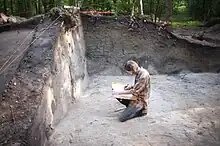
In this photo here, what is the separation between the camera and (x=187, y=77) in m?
11.2

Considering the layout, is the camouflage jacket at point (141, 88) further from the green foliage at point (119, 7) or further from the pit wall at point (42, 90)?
the green foliage at point (119, 7)

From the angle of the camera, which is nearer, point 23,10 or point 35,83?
point 35,83

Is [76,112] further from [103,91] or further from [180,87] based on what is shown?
[180,87]

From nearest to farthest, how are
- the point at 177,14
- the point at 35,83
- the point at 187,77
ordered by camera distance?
the point at 35,83
the point at 187,77
the point at 177,14

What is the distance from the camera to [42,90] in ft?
19.0

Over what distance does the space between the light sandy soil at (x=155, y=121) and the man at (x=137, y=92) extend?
0.15 m

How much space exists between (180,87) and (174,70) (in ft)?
6.60

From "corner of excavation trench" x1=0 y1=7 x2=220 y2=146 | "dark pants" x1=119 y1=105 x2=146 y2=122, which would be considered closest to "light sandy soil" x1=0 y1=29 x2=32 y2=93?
"corner of excavation trench" x1=0 y1=7 x2=220 y2=146

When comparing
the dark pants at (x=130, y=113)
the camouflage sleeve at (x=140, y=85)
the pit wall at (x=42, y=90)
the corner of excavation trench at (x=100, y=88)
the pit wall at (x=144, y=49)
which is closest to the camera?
the pit wall at (x=42, y=90)

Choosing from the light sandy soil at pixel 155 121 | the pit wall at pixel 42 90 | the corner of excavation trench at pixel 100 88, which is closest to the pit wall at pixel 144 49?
the corner of excavation trench at pixel 100 88

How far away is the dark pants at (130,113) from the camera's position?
7.29 meters

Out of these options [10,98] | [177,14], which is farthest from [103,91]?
[177,14]

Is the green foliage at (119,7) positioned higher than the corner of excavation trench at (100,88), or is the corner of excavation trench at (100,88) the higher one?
the green foliage at (119,7)

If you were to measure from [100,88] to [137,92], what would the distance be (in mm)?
3021
